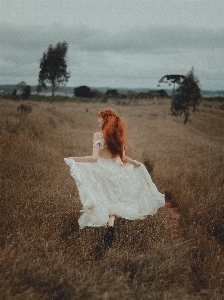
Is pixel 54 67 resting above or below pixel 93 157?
above

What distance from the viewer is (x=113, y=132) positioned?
11.6 feet

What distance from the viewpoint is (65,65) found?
3212 centimetres

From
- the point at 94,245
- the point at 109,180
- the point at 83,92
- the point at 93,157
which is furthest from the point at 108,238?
the point at 83,92

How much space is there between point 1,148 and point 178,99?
21.9 metres

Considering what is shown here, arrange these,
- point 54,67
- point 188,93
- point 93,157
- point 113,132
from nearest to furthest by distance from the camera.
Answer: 1. point 93,157
2. point 113,132
3. point 188,93
4. point 54,67

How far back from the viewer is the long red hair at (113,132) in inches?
139

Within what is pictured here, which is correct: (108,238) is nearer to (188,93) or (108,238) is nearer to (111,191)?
(111,191)

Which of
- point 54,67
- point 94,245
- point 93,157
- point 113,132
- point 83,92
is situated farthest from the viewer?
point 83,92

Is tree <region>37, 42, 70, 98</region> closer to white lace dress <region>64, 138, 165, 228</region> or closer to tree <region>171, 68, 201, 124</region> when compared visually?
tree <region>171, 68, 201, 124</region>

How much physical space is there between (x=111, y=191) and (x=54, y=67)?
101 feet

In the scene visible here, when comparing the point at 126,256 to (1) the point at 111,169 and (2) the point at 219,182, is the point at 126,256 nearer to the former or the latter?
(1) the point at 111,169

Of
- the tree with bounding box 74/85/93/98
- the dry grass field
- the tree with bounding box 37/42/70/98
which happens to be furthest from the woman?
the tree with bounding box 74/85/93/98

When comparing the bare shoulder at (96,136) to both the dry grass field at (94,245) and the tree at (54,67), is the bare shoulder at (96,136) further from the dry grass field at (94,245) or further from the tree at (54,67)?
the tree at (54,67)

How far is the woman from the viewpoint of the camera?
3318 mm
